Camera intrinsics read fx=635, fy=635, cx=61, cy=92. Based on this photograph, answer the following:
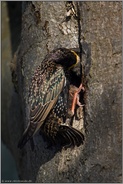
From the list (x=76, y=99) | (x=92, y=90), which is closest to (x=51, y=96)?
(x=76, y=99)

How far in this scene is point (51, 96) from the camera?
14.4 feet

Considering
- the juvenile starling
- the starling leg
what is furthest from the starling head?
the starling leg

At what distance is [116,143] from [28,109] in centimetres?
89

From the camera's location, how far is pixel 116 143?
12.6ft

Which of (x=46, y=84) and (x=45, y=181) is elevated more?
(x=46, y=84)

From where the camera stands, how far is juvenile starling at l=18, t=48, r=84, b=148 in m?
4.24

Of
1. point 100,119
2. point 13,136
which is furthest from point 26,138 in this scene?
point 13,136

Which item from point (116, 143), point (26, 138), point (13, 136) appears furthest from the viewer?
point (13, 136)

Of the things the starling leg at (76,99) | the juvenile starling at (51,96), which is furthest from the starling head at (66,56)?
the starling leg at (76,99)

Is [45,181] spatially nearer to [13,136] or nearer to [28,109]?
[28,109]

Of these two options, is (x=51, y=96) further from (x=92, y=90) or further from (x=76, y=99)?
(x=92, y=90)

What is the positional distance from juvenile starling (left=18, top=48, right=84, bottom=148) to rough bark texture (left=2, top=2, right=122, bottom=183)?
3.9 inches

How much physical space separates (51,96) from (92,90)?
0.45 meters

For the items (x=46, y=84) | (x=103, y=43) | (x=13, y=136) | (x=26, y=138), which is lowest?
(x=13, y=136)
